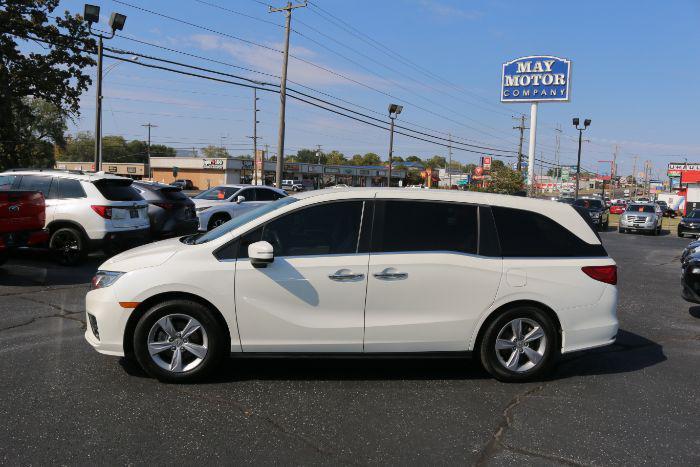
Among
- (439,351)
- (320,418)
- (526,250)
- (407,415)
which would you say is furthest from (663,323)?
(320,418)

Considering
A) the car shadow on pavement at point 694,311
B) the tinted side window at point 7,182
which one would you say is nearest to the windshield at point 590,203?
the car shadow on pavement at point 694,311

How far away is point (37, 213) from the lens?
353 inches

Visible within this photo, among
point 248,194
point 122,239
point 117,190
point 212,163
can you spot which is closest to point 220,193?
point 248,194

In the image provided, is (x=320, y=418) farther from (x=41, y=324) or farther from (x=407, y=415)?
(x=41, y=324)

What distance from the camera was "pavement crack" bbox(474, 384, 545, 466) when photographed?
139 inches

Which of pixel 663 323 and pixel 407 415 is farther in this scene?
pixel 663 323

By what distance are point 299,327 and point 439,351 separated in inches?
47.5

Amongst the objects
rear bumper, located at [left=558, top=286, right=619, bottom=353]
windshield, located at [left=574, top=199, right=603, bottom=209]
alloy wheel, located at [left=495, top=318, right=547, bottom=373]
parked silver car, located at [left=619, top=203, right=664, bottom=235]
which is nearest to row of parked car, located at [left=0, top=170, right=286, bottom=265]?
alloy wheel, located at [left=495, top=318, right=547, bottom=373]

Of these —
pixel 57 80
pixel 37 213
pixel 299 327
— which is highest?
pixel 57 80

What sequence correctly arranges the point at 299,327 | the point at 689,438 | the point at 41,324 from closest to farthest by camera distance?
the point at 689,438 < the point at 299,327 < the point at 41,324

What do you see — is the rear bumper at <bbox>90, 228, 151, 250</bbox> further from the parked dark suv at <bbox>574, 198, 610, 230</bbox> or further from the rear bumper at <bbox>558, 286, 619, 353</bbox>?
the parked dark suv at <bbox>574, 198, 610, 230</bbox>

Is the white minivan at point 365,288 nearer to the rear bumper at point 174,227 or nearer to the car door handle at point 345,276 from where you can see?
the car door handle at point 345,276

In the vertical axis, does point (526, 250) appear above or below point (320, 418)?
above

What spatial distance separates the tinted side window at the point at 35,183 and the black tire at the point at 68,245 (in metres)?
A: 0.90
